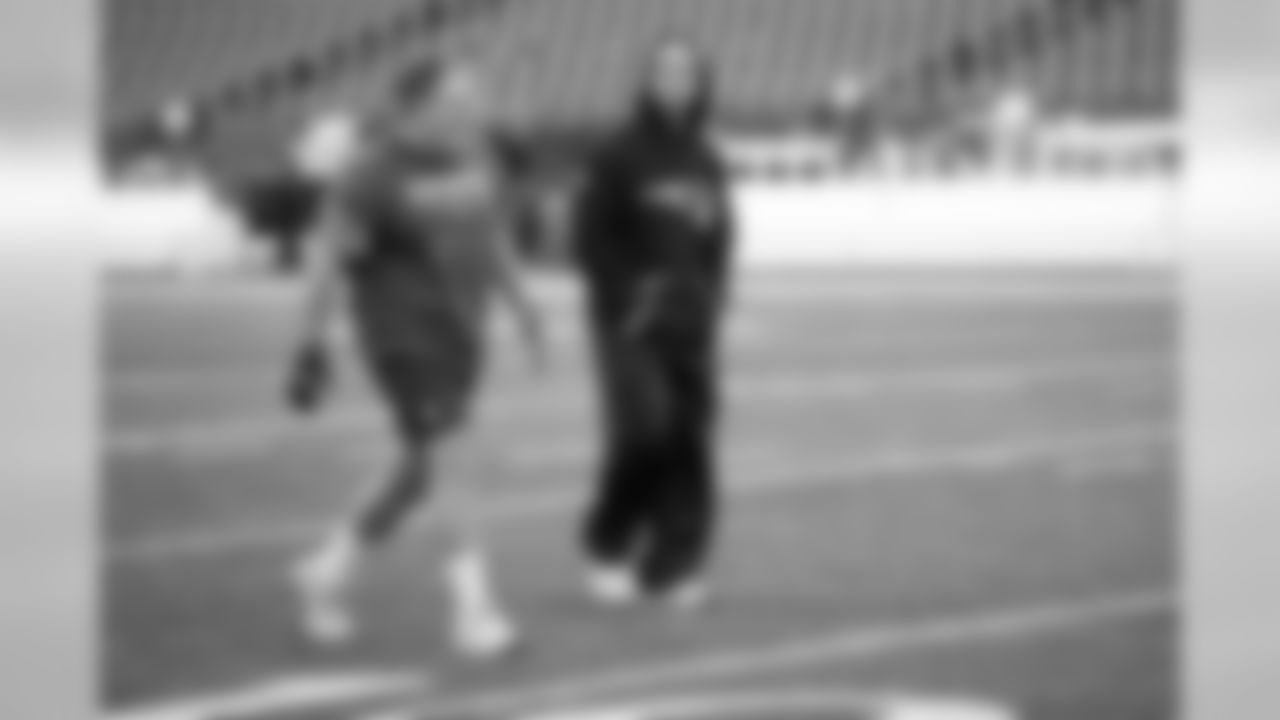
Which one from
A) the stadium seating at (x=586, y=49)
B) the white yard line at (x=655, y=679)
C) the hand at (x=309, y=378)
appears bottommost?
the white yard line at (x=655, y=679)

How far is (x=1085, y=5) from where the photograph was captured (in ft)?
9.05

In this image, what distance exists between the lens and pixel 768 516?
2662mm

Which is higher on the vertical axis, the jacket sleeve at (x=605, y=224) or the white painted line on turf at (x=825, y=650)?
the jacket sleeve at (x=605, y=224)

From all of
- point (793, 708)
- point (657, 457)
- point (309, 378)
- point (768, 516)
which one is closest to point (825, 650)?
point (793, 708)

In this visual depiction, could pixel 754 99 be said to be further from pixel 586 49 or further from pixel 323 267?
pixel 323 267

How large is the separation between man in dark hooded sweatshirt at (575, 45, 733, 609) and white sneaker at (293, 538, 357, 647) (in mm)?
331

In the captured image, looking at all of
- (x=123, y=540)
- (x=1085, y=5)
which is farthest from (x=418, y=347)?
(x=1085, y=5)

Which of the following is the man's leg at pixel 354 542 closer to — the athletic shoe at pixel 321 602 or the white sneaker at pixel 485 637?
the athletic shoe at pixel 321 602

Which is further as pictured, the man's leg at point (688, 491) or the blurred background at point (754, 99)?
the man's leg at point (688, 491)

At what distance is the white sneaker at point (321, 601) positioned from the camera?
254 cm

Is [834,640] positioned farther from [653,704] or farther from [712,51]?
[712,51]

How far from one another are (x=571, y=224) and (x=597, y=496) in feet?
1.19

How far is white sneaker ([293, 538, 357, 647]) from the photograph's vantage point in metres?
2.54

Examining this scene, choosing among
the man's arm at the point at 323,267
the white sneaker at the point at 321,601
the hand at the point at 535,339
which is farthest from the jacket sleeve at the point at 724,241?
the white sneaker at the point at 321,601
